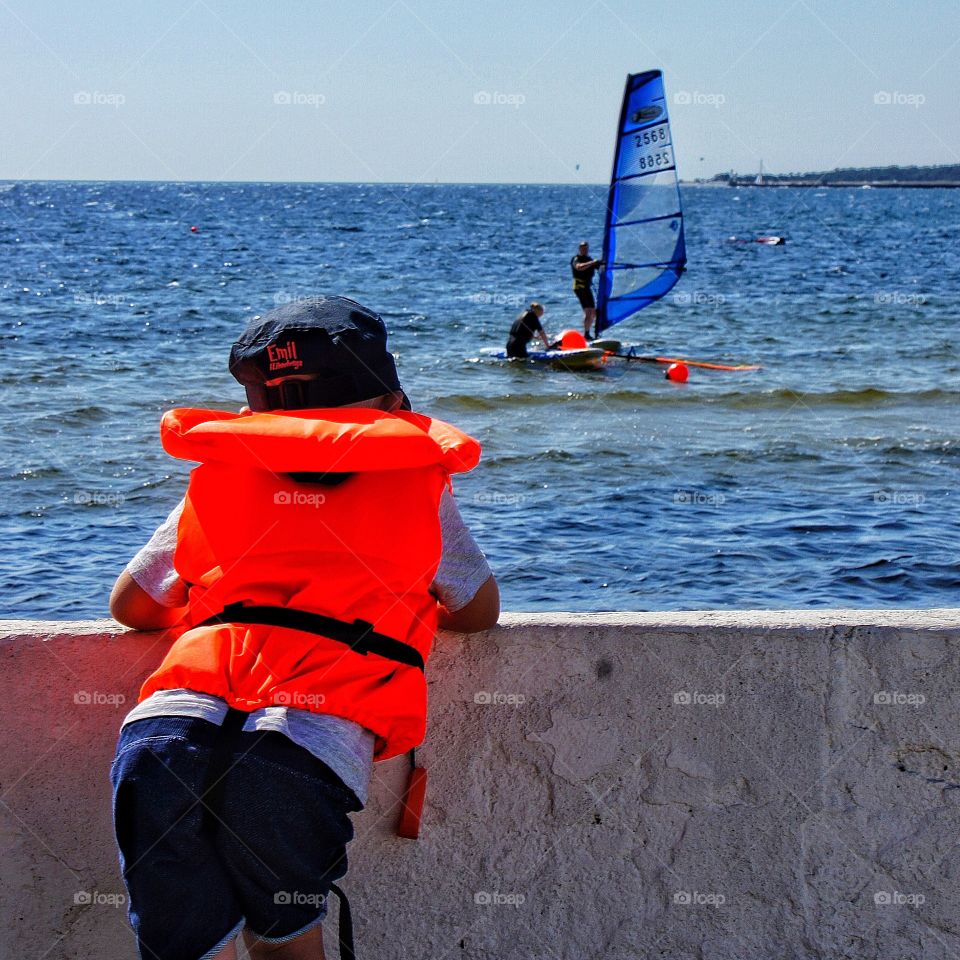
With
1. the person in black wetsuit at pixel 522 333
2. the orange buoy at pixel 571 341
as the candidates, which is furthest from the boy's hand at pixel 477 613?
the orange buoy at pixel 571 341

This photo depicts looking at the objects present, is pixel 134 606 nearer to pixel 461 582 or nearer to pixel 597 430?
pixel 461 582

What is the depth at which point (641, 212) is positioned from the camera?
699 inches

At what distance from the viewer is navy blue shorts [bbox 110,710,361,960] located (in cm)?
169

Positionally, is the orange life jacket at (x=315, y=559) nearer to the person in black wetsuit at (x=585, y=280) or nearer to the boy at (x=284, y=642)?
the boy at (x=284, y=642)

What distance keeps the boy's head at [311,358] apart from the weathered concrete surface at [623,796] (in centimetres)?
65

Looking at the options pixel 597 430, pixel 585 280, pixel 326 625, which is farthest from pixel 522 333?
pixel 326 625

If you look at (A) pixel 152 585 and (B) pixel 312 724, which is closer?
(B) pixel 312 724

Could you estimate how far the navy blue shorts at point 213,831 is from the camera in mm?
1689

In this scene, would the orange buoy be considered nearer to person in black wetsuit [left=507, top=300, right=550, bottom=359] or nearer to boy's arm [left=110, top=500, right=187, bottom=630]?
person in black wetsuit [left=507, top=300, right=550, bottom=359]

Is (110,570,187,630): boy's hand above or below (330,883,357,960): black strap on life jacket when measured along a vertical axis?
above

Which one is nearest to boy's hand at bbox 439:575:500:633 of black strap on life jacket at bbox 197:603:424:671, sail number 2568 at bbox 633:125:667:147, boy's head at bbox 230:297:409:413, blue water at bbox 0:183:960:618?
black strap on life jacket at bbox 197:603:424:671

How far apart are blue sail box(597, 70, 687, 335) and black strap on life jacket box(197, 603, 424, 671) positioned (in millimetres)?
15841

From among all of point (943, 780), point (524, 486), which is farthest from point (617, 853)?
point (524, 486)

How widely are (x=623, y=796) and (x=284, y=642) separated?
891 millimetres
